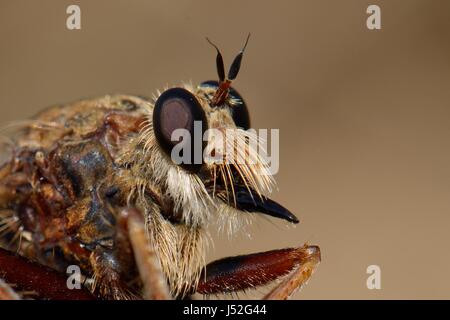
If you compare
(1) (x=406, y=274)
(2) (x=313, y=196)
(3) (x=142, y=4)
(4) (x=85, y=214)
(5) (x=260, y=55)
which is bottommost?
(1) (x=406, y=274)

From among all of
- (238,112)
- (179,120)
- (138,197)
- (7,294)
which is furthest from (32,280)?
(238,112)

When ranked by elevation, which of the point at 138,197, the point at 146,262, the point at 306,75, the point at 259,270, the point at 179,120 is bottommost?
the point at 259,270

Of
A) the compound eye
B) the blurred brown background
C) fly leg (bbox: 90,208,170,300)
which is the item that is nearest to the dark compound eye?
the compound eye

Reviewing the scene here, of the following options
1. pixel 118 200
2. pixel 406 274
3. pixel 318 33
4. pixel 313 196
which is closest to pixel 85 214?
pixel 118 200

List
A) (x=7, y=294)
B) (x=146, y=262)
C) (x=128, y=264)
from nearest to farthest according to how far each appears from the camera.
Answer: (x=146, y=262) < (x=7, y=294) < (x=128, y=264)

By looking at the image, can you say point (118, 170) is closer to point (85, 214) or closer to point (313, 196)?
point (85, 214)

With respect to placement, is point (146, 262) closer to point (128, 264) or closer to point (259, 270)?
point (128, 264)
